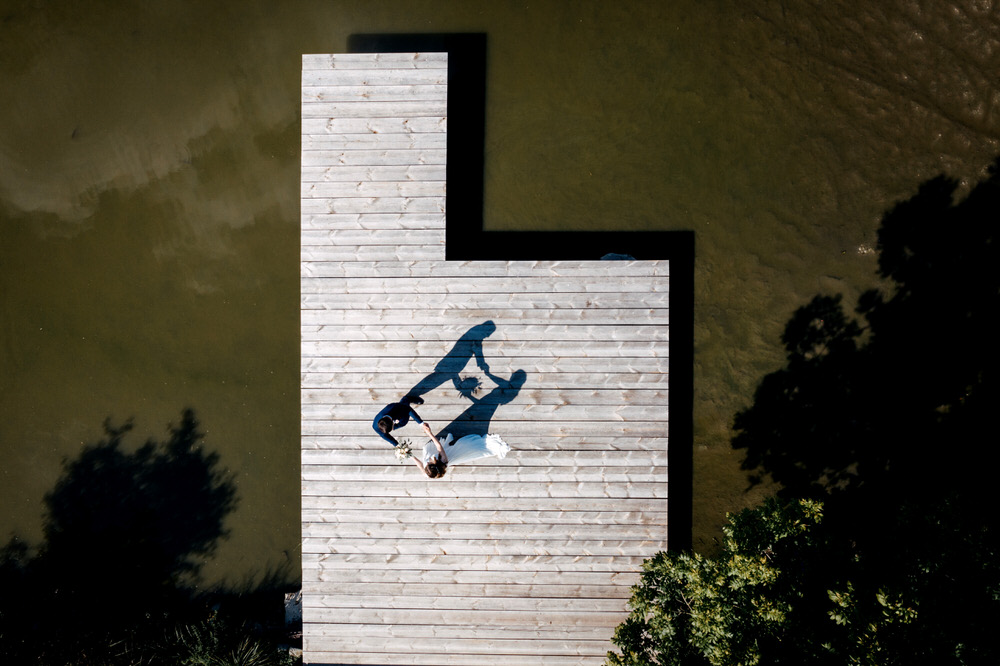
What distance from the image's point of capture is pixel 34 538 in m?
8.17

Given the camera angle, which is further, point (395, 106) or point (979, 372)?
point (979, 372)

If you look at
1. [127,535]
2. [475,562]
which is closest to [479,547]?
[475,562]

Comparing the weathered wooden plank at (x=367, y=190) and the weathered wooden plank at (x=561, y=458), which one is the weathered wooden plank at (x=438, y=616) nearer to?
the weathered wooden plank at (x=561, y=458)

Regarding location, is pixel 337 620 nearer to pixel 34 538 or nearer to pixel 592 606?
pixel 592 606

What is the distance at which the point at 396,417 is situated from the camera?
21.5 ft

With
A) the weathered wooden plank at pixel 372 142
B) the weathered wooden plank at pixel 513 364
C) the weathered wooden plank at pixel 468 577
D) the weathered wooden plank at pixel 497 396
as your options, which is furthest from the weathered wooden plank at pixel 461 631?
the weathered wooden plank at pixel 372 142

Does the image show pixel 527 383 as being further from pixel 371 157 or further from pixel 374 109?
pixel 374 109

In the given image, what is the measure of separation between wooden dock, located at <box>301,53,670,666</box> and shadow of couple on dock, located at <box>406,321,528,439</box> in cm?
2

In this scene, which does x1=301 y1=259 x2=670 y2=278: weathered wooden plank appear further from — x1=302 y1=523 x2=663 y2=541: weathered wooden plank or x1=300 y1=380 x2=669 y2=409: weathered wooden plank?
x1=302 y1=523 x2=663 y2=541: weathered wooden plank

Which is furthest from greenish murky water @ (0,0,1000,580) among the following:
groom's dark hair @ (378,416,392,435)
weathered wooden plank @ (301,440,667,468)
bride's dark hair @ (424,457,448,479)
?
bride's dark hair @ (424,457,448,479)

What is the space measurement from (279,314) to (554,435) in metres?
A: 4.13

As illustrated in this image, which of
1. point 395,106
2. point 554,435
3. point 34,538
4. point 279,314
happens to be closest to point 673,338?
point 554,435

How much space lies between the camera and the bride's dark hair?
→ 6.26 m

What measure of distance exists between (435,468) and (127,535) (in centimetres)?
496
